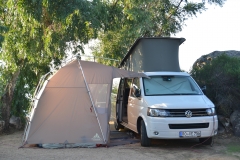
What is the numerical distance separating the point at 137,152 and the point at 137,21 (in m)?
5.57

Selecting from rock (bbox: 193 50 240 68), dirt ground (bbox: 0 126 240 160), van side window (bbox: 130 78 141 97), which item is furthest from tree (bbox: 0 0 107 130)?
rock (bbox: 193 50 240 68)

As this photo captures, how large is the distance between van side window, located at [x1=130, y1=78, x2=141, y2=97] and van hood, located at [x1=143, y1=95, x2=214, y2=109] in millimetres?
518

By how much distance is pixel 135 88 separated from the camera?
1019 centimetres

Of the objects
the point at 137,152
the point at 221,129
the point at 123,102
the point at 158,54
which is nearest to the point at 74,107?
the point at 137,152

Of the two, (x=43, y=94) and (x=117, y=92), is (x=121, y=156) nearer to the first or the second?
(x=43, y=94)

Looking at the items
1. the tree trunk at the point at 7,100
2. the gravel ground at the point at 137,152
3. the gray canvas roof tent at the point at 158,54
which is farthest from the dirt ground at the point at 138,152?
the tree trunk at the point at 7,100

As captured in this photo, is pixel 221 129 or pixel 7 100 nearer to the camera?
pixel 221 129

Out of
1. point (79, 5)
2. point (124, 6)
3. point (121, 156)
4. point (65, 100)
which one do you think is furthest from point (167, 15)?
point (121, 156)

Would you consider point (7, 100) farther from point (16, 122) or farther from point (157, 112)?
point (157, 112)

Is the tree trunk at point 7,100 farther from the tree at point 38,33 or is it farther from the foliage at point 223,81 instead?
the foliage at point 223,81

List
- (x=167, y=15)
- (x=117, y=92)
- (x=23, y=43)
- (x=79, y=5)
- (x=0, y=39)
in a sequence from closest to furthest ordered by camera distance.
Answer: (x=0, y=39), (x=79, y=5), (x=23, y=43), (x=117, y=92), (x=167, y=15)

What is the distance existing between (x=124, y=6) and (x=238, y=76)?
4635 millimetres

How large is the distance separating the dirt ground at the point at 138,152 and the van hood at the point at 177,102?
1115 millimetres

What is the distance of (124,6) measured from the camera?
42.3ft
